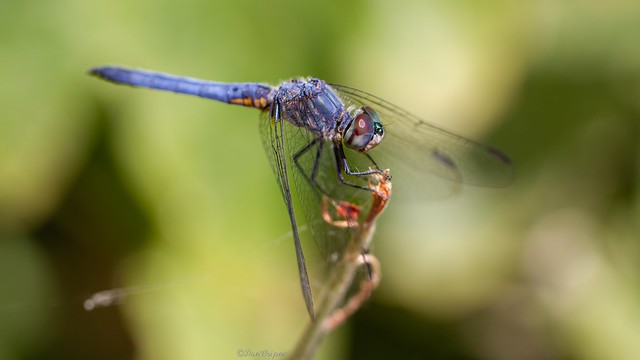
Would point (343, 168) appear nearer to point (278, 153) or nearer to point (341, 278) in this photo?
point (278, 153)

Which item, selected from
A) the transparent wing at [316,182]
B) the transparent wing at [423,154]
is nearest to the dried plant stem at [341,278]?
the transparent wing at [316,182]

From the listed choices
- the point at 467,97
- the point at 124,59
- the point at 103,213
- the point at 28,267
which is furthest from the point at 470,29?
the point at 28,267

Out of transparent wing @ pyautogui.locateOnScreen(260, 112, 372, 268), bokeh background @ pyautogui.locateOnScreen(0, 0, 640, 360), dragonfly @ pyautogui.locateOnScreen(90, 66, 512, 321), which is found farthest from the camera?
bokeh background @ pyautogui.locateOnScreen(0, 0, 640, 360)

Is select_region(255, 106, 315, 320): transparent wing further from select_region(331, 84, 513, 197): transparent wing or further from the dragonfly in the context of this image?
select_region(331, 84, 513, 197): transparent wing

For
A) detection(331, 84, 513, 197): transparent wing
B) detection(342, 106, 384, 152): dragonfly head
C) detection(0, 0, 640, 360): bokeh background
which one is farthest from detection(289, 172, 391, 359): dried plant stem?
detection(0, 0, 640, 360): bokeh background

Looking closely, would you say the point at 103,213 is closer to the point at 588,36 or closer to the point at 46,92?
the point at 46,92

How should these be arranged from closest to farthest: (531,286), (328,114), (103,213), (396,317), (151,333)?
(328,114), (151,333), (103,213), (396,317), (531,286)
